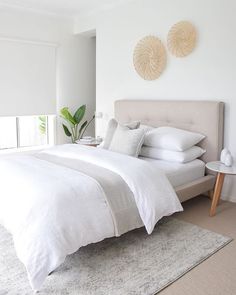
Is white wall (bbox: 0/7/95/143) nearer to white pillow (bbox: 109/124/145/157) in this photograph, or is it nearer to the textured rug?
white pillow (bbox: 109/124/145/157)

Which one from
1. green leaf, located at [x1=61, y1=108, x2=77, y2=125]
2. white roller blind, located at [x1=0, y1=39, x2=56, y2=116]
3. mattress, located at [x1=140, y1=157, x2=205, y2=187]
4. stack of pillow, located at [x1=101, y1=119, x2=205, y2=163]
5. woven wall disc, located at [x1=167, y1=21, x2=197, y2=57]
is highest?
woven wall disc, located at [x1=167, y1=21, x2=197, y2=57]

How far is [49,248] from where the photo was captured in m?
1.90

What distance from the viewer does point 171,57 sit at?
12.8ft

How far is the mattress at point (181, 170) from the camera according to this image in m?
3.03

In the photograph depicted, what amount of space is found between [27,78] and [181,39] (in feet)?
8.03

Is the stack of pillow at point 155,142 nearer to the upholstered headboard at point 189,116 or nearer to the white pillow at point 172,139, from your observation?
the white pillow at point 172,139

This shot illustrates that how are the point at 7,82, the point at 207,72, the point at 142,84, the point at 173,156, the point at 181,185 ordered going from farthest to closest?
the point at 7,82
the point at 142,84
the point at 207,72
the point at 173,156
the point at 181,185

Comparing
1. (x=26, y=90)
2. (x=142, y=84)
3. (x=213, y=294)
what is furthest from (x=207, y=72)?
(x=26, y=90)

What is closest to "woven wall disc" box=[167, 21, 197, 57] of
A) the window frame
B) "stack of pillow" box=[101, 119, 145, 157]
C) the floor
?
"stack of pillow" box=[101, 119, 145, 157]

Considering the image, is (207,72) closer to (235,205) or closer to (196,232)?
(235,205)

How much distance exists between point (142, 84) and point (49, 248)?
296 cm

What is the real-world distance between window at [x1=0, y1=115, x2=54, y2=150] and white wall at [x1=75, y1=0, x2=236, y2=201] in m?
1.01

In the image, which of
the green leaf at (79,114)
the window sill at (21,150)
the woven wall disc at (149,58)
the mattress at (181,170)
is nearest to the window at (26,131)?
the window sill at (21,150)

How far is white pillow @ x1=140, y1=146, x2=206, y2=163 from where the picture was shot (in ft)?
10.8
